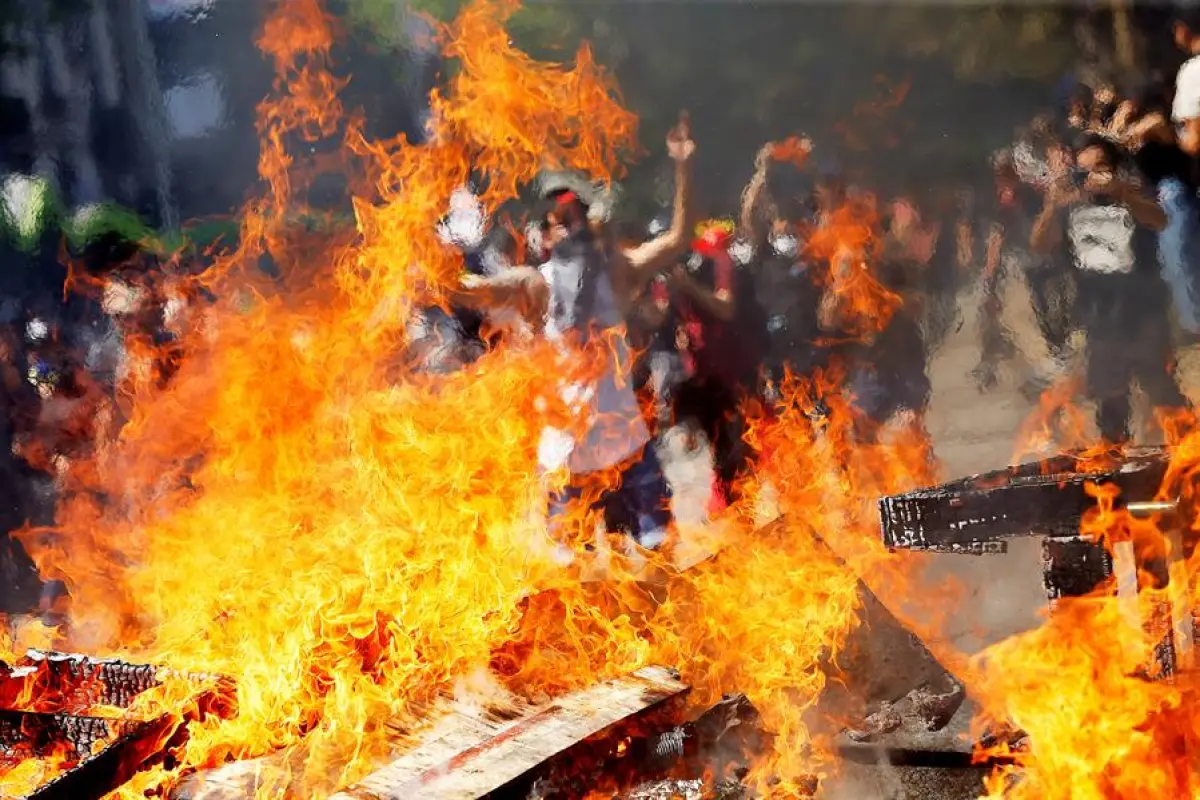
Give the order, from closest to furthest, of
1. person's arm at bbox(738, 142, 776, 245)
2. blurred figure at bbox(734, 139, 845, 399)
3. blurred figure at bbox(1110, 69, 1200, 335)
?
1. blurred figure at bbox(1110, 69, 1200, 335)
2. blurred figure at bbox(734, 139, 845, 399)
3. person's arm at bbox(738, 142, 776, 245)

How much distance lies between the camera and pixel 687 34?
13.3 meters

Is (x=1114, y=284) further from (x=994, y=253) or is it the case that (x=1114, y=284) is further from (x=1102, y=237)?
(x=994, y=253)

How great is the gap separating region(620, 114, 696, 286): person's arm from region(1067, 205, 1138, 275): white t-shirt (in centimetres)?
326

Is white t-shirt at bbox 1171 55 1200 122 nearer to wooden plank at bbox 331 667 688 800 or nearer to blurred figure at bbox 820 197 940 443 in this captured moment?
blurred figure at bbox 820 197 940 443

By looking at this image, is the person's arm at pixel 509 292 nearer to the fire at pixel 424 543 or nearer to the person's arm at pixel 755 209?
the fire at pixel 424 543

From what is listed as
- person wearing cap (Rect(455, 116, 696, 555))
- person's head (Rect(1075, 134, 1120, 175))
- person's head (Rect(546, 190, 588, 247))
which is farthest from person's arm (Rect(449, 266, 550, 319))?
person's head (Rect(1075, 134, 1120, 175))

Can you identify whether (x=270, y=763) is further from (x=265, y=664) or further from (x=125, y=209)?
(x=125, y=209)

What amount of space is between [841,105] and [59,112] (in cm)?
1083

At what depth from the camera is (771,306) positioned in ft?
29.0

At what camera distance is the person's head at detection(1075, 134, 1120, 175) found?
7.13 metres

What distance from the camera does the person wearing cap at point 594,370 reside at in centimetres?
612

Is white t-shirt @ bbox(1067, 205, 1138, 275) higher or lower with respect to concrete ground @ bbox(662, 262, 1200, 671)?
higher

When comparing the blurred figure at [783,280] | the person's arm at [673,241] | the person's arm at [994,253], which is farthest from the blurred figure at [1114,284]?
the person's arm at [673,241]

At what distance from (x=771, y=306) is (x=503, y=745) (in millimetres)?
5958
